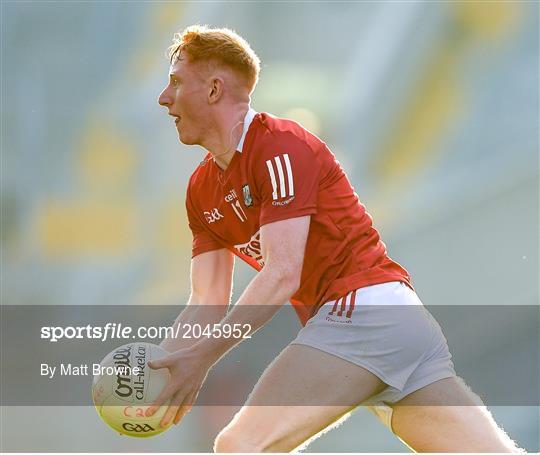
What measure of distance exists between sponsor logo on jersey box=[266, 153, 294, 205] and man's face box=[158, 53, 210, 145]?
38 centimetres

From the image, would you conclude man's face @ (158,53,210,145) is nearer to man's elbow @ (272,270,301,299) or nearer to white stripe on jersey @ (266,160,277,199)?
white stripe on jersey @ (266,160,277,199)

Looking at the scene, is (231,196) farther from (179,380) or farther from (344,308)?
(179,380)

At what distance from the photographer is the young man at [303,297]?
348 centimetres

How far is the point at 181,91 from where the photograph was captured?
3879 mm

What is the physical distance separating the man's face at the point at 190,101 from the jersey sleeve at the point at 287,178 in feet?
1.08

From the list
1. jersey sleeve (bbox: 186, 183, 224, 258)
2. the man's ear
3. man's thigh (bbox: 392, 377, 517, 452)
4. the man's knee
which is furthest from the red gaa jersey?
the man's knee

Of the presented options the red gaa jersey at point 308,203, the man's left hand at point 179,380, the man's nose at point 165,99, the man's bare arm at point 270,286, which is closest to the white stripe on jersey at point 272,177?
the red gaa jersey at point 308,203

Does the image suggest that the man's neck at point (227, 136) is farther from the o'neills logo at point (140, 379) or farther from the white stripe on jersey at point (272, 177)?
the o'neills logo at point (140, 379)

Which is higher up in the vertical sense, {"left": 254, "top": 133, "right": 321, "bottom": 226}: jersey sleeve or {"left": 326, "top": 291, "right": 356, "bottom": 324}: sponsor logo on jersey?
{"left": 254, "top": 133, "right": 321, "bottom": 226}: jersey sleeve

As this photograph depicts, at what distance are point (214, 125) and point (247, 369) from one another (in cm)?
378

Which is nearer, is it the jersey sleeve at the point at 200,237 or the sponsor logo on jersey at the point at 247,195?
the sponsor logo on jersey at the point at 247,195

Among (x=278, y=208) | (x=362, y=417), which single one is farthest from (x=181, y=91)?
(x=362, y=417)

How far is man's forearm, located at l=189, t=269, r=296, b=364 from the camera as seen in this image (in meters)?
3.50

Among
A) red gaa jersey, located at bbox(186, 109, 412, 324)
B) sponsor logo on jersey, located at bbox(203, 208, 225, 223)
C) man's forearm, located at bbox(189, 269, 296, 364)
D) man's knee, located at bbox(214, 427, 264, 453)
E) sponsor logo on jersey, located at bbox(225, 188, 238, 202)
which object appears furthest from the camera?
sponsor logo on jersey, located at bbox(203, 208, 225, 223)
